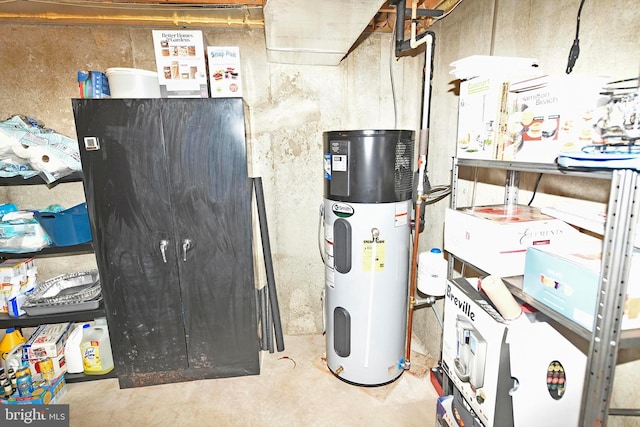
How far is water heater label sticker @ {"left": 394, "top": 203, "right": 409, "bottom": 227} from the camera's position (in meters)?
1.95

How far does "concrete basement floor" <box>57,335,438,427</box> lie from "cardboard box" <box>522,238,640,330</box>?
129 centimetres

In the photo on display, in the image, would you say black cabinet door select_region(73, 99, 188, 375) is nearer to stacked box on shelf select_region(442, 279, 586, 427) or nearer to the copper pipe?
the copper pipe

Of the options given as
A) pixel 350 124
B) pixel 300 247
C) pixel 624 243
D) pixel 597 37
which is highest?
pixel 597 37

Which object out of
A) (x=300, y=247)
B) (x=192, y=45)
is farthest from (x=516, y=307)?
(x=192, y=45)

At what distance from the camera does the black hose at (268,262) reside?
246 centimetres

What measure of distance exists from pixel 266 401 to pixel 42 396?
4.49 ft

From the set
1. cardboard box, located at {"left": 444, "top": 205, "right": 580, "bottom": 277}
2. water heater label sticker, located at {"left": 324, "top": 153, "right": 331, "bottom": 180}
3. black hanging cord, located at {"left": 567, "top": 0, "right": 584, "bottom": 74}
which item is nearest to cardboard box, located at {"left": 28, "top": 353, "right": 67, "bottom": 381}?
water heater label sticker, located at {"left": 324, "top": 153, "right": 331, "bottom": 180}

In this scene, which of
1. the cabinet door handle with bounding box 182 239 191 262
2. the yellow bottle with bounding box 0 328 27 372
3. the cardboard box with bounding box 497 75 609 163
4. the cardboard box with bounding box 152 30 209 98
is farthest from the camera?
the yellow bottle with bounding box 0 328 27 372

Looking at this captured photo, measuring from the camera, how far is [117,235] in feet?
6.61

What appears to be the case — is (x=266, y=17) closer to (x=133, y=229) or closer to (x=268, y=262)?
(x=133, y=229)

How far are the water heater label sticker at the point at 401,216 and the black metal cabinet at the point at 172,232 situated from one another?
920 millimetres

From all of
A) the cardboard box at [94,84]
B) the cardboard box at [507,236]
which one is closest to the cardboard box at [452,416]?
the cardboard box at [507,236]

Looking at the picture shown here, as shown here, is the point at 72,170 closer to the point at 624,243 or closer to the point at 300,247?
the point at 300,247

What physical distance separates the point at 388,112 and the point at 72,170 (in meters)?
2.21
